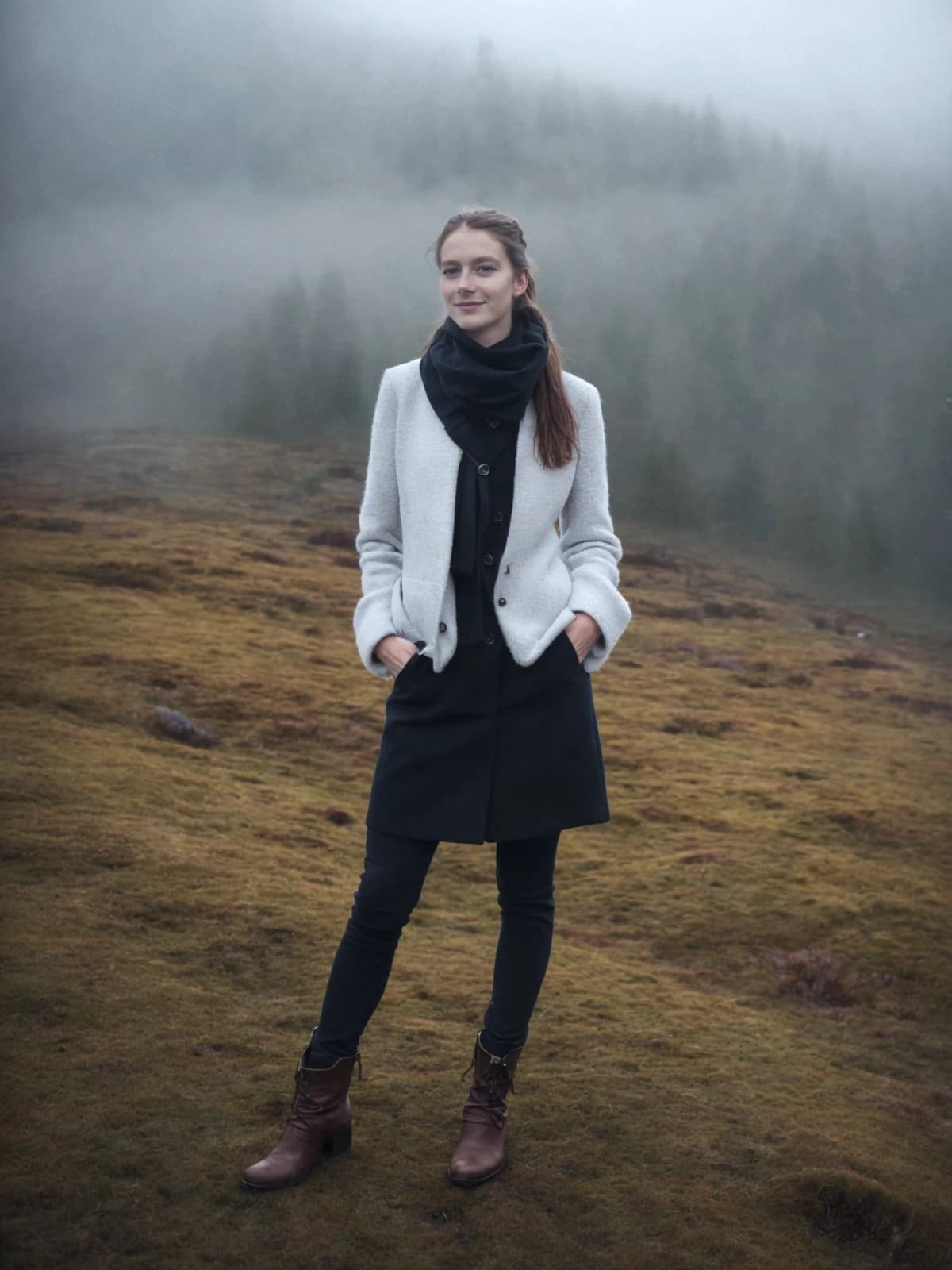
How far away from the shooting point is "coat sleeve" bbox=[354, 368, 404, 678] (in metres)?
3.27

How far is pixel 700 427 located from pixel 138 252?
6980cm

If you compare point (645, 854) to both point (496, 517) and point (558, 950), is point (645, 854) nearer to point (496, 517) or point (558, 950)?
point (558, 950)

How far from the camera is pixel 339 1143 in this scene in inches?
129

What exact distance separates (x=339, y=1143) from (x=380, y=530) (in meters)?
1.94

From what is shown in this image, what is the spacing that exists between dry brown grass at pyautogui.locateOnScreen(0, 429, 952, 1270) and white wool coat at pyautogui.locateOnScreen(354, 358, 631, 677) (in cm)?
163

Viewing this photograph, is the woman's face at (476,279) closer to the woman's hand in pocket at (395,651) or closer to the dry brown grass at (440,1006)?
the woman's hand in pocket at (395,651)

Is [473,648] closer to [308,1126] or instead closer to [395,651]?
[395,651]

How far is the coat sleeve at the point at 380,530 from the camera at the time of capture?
3271 millimetres

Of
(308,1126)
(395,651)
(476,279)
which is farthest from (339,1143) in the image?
(476,279)

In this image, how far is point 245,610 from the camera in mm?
25797

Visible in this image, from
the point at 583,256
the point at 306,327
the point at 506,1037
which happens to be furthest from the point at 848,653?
the point at 583,256

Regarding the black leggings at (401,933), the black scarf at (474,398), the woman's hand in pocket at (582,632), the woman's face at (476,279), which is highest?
the woman's face at (476,279)

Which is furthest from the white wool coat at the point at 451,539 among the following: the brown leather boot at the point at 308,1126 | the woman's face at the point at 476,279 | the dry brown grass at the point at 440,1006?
the dry brown grass at the point at 440,1006

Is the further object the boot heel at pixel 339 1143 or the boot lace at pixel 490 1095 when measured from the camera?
the boot lace at pixel 490 1095
